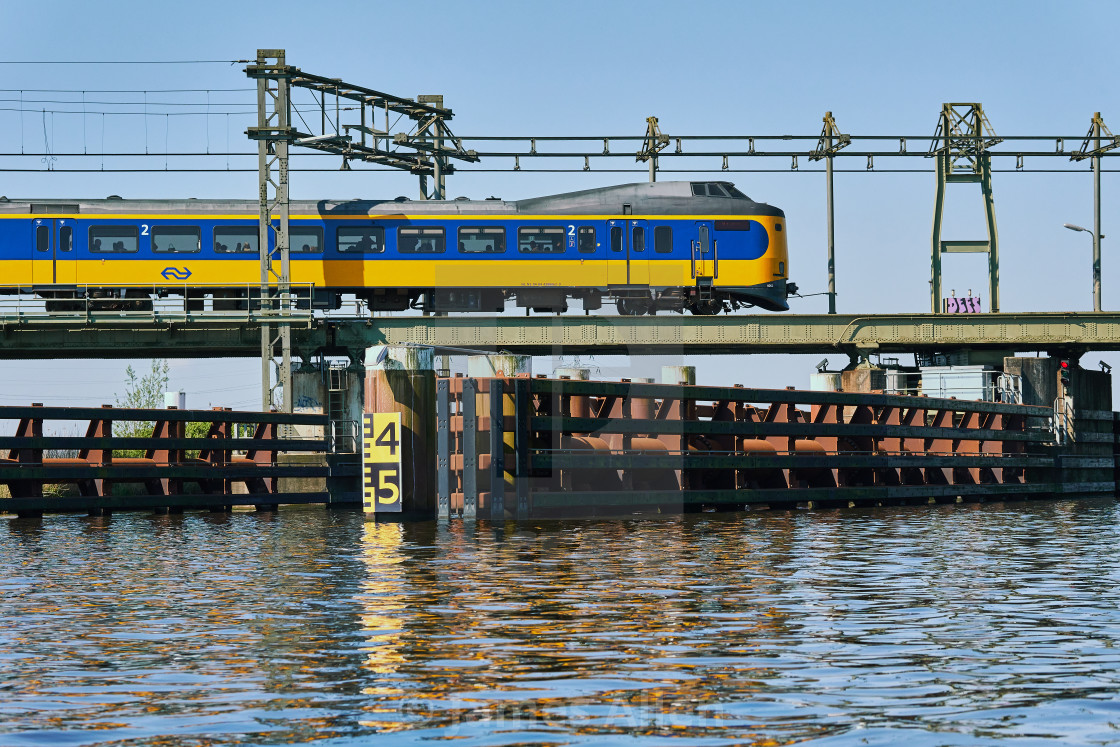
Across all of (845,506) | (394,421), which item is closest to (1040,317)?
(845,506)

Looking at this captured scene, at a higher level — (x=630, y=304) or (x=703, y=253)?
(x=703, y=253)

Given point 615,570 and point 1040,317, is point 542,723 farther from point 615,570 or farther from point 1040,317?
point 1040,317

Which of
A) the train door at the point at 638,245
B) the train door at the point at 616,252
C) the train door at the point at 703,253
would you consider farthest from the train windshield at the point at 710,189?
the train door at the point at 616,252

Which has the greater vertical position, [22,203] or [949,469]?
[22,203]

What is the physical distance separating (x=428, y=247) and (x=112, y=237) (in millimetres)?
10505

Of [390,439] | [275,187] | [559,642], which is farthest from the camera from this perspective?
[275,187]

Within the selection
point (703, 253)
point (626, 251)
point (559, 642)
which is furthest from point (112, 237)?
point (559, 642)

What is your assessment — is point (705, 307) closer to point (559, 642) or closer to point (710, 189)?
point (710, 189)

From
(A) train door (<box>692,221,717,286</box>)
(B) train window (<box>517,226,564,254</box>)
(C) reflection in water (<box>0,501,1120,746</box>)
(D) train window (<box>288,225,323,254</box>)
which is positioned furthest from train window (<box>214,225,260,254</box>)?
(C) reflection in water (<box>0,501,1120,746</box>)

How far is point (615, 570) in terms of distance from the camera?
61.4ft

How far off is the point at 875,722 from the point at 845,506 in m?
27.6

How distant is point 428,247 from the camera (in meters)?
45.5

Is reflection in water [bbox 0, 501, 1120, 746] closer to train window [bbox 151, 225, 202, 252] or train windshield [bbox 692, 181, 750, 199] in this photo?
train window [bbox 151, 225, 202, 252]

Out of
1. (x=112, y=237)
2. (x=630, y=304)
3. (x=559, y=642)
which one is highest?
(x=112, y=237)
